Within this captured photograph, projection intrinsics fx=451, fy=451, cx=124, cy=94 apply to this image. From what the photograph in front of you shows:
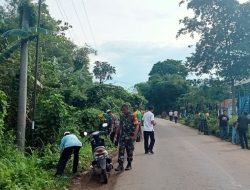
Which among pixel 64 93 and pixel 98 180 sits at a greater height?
pixel 64 93

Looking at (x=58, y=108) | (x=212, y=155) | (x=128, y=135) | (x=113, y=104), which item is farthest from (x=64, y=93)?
(x=128, y=135)

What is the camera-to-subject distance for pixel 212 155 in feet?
55.3

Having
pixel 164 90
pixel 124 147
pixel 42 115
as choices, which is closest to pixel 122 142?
pixel 124 147

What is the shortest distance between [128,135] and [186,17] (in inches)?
1023

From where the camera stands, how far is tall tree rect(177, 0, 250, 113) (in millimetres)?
34531

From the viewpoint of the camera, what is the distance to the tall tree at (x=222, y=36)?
1359 inches

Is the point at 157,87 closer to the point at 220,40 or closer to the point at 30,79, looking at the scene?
the point at 220,40

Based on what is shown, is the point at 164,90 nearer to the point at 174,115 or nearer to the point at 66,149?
the point at 174,115

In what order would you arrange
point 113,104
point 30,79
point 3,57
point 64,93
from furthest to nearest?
point 113,104, point 64,93, point 30,79, point 3,57

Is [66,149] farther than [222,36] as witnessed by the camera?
No

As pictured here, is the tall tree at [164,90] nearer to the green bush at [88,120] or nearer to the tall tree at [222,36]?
the tall tree at [222,36]

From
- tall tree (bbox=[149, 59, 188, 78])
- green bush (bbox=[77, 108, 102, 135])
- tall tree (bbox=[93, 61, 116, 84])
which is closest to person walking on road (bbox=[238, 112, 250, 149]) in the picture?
green bush (bbox=[77, 108, 102, 135])

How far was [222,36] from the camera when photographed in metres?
35.0

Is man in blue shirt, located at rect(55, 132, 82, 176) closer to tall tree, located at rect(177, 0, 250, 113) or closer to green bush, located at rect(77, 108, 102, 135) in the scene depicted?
green bush, located at rect(77, 108, 102, 135)
